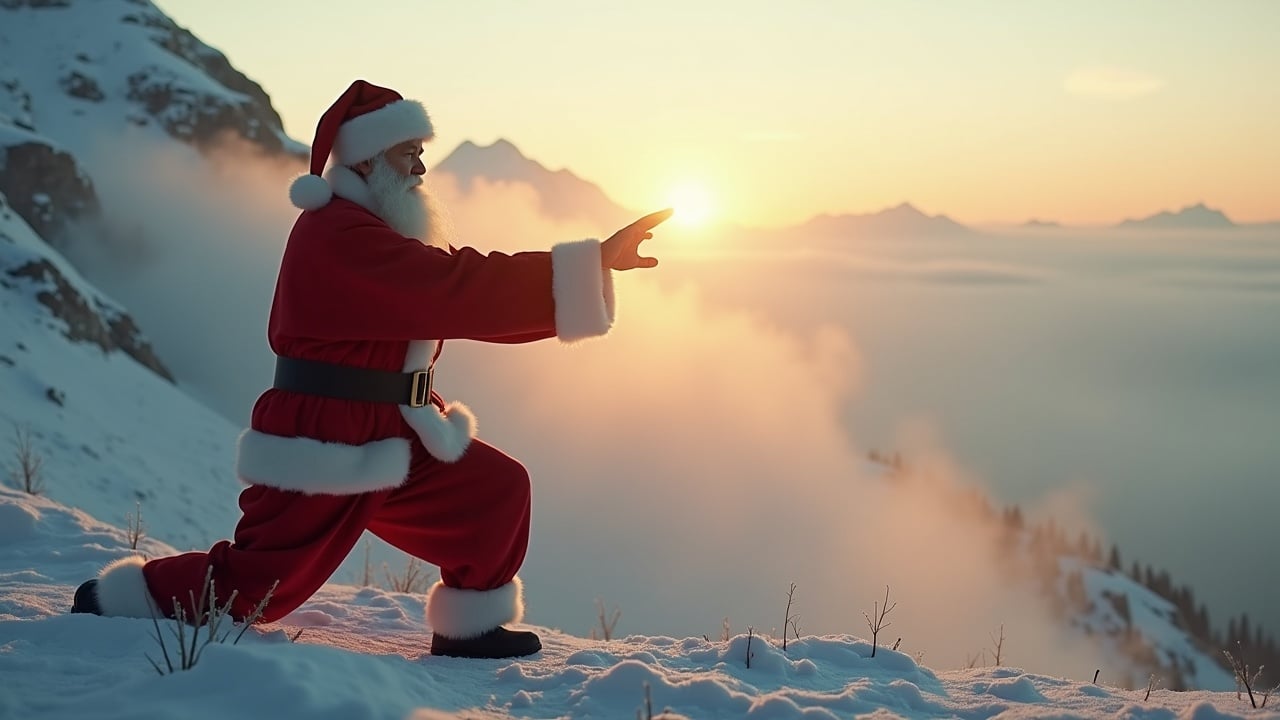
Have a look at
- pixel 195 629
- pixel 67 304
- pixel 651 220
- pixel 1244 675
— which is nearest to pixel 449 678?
pixel 195 629

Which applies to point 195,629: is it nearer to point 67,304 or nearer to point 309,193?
point 309,193

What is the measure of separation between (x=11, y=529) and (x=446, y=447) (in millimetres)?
2383

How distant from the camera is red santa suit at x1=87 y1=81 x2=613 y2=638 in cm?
313

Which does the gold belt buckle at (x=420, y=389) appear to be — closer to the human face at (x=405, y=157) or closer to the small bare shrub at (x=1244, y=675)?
the human face at (x=405, y=157)

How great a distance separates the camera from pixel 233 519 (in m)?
13.6

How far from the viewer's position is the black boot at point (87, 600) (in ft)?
10.6

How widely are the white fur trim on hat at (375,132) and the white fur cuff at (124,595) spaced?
1538 mm

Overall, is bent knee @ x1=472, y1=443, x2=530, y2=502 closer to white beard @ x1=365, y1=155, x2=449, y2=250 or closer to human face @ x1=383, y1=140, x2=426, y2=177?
white beard @ x1=365, y1=155, x2=449, y2=250

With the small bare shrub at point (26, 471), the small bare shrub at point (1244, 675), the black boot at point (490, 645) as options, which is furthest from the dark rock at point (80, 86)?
the small bare shrub at point (1244, 675)

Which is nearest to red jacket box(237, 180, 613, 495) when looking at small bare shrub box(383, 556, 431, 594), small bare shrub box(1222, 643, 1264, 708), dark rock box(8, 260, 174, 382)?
small bare shrub box(383, 556, 431, 594)

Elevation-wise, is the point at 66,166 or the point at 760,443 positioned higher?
the point at 66,166

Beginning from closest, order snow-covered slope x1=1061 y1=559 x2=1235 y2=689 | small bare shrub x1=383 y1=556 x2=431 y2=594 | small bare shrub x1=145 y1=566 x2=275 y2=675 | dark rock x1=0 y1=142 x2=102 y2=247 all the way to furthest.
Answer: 1. small bare shrub x1=145 y1=566 x2=275 y2=675
2. small bare shrub x1=383 y1=556 x2=431 y2=594
3. dark rock x1=0 y1=142 x2=102 y2=247
4. snow-covered slope x1=1061 y1=559 x2=1235 y2=689

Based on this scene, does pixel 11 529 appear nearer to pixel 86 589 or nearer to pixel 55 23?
pixel 86 589

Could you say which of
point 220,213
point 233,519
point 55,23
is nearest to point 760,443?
point 220,213
